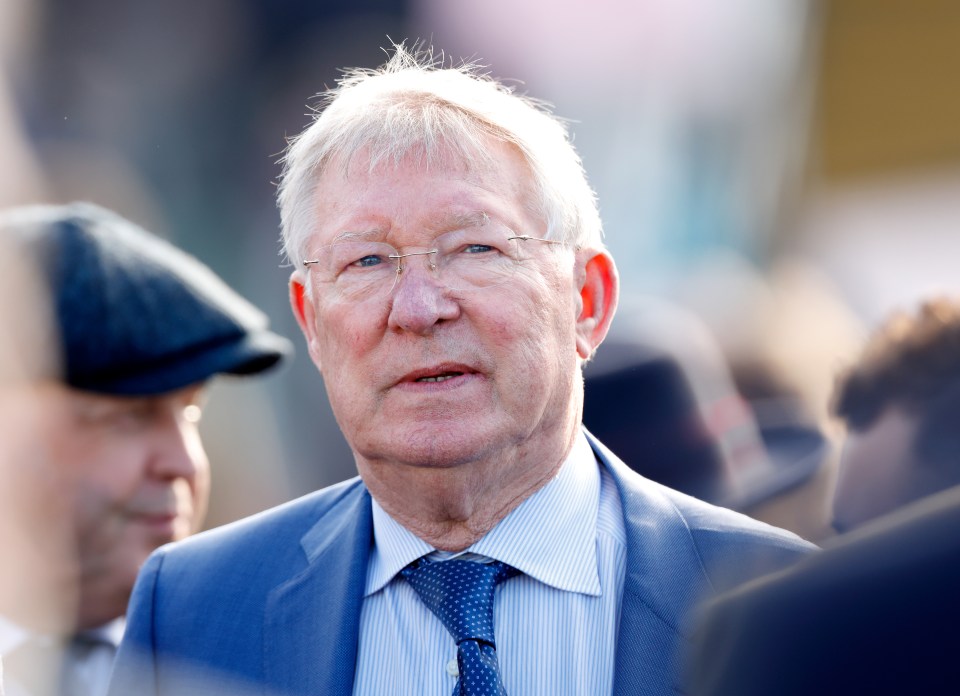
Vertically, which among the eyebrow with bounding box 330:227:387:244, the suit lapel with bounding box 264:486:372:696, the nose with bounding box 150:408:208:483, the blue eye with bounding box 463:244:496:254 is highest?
the eyebrow with bounding box 330:227:387:244

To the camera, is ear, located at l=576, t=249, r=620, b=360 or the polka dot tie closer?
the polka dot tie

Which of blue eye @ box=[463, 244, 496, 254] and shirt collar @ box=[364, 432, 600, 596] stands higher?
blue eye @ box=[463, 244, 496, 254]

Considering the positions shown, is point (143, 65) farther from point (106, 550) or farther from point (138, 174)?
point (106, 550)

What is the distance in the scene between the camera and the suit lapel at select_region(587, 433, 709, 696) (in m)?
1.92

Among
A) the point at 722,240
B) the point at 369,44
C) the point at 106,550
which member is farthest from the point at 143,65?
the point at 106,550

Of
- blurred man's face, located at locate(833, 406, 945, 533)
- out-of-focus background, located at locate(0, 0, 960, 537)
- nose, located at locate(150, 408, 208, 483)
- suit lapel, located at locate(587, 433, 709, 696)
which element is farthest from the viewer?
out-of-focus background, located at locate(0, 0, 960, 537)

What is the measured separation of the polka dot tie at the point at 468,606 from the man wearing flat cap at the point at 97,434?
84 cm

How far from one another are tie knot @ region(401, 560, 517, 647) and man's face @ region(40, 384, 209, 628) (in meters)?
0.83

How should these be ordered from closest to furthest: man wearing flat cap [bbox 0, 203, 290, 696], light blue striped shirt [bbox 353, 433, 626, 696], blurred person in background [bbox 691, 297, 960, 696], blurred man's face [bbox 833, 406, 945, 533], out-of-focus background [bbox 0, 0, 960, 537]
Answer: blurred person in background [bbox 691, 297, 960, 696] < light blue striped shirt [bbox 353, 433, 626, 696] < blurred man's face [bbox 833, 406, 945, 533] < man wearing flat cap [bbox 0, 203, 290, 696] < out-of-focus background [bbox 0, 0, 960, 537]

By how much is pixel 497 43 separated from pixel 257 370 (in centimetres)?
216

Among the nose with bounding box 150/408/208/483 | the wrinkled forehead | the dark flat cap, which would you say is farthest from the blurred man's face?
the nose with bounding box 150/408/208/483

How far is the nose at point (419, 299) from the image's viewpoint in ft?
6.67

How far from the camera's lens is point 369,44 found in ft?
16.5

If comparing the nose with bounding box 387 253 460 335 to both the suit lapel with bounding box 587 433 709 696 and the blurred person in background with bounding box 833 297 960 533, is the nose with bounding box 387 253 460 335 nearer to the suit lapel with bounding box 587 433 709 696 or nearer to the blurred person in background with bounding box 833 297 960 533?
the suit lapel with bounding box 587 433 709 696
